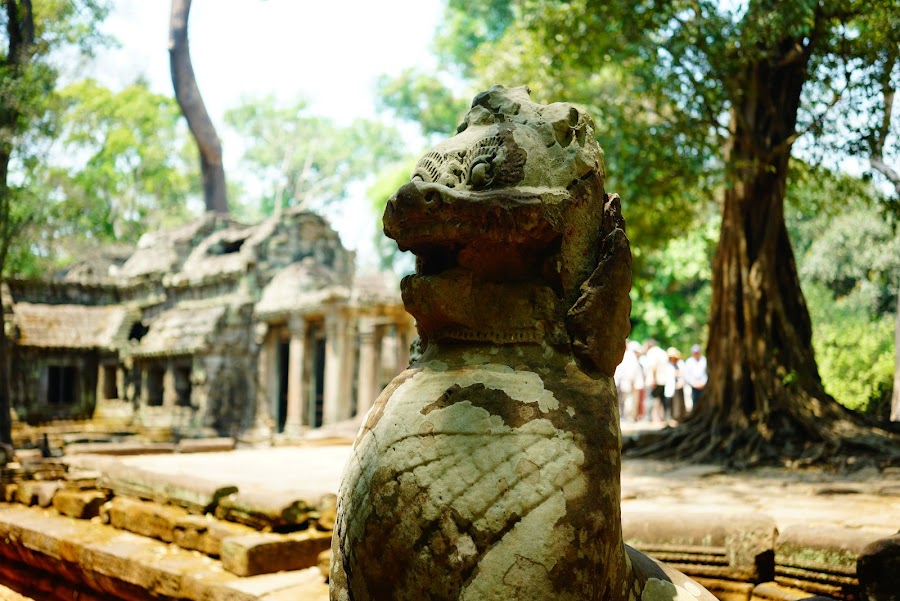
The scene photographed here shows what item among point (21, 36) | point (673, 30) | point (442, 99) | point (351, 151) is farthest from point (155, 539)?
point (351, 151)

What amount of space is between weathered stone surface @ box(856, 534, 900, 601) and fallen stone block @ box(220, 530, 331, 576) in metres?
2.60

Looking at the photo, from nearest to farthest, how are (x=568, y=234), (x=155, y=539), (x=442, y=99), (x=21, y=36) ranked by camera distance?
(x=568, y=234)
(x=155, y=539)
(x=21, y=36)
(x=442, y=99)

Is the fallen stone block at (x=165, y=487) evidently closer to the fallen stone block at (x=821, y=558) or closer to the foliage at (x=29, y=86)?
the fallen stone block at (x=821, y=558)

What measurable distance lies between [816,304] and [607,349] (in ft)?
63.3

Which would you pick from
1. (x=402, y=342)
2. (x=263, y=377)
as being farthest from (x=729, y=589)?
(x=263, y=377)

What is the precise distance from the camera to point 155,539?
489 cm

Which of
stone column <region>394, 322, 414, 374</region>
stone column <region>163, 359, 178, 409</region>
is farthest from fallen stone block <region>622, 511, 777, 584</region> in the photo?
stone column <region>163, 359, 178, 409</region>

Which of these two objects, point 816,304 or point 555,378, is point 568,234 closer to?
point 555,378

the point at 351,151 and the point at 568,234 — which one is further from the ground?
the point at 351,151

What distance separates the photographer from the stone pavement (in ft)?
15.3

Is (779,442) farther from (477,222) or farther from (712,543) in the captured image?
(477,222)

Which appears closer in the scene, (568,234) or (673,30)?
(568,234)

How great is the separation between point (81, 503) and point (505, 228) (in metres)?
4.74

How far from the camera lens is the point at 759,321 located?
27.8ft
